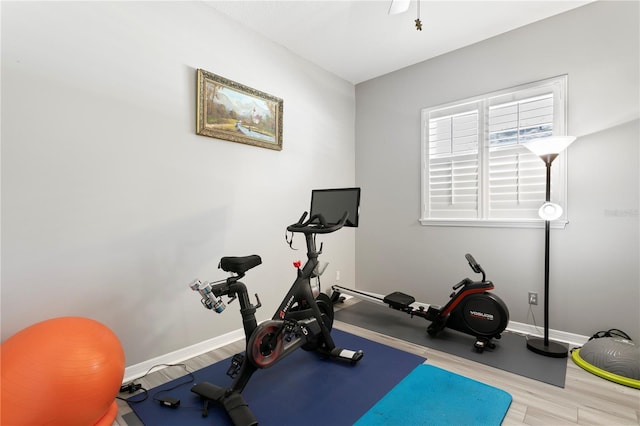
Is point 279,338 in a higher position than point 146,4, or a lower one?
lower

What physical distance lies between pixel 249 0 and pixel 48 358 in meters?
2.95

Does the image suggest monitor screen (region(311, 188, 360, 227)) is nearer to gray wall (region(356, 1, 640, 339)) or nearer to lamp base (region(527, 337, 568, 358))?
gray wall (region(356, 1, 640, 339))

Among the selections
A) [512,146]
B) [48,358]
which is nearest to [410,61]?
[512,146]

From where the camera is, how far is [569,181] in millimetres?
2842

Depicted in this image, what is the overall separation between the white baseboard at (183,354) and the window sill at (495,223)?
2511 millimetres

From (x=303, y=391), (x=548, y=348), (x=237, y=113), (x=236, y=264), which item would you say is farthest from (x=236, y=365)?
(x=548, y=348)

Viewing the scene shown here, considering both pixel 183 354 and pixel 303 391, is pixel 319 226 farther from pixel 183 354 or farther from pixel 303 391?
pixel 183 354

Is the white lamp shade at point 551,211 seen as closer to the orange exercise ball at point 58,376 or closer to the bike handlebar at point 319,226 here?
the bike handlebar at point 319,226

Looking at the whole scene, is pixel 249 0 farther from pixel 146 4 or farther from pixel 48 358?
pixel 48 358

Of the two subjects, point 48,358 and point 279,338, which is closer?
point 48,358

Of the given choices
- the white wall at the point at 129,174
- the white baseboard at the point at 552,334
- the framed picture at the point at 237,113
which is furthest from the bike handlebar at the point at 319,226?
the white baseboard at the point at 552,334

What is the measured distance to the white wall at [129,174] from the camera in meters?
1.88

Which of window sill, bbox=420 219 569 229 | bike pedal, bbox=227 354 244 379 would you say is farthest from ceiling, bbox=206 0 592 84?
bike pedal, bbox=227 354 244 379

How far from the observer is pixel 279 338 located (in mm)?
2031
